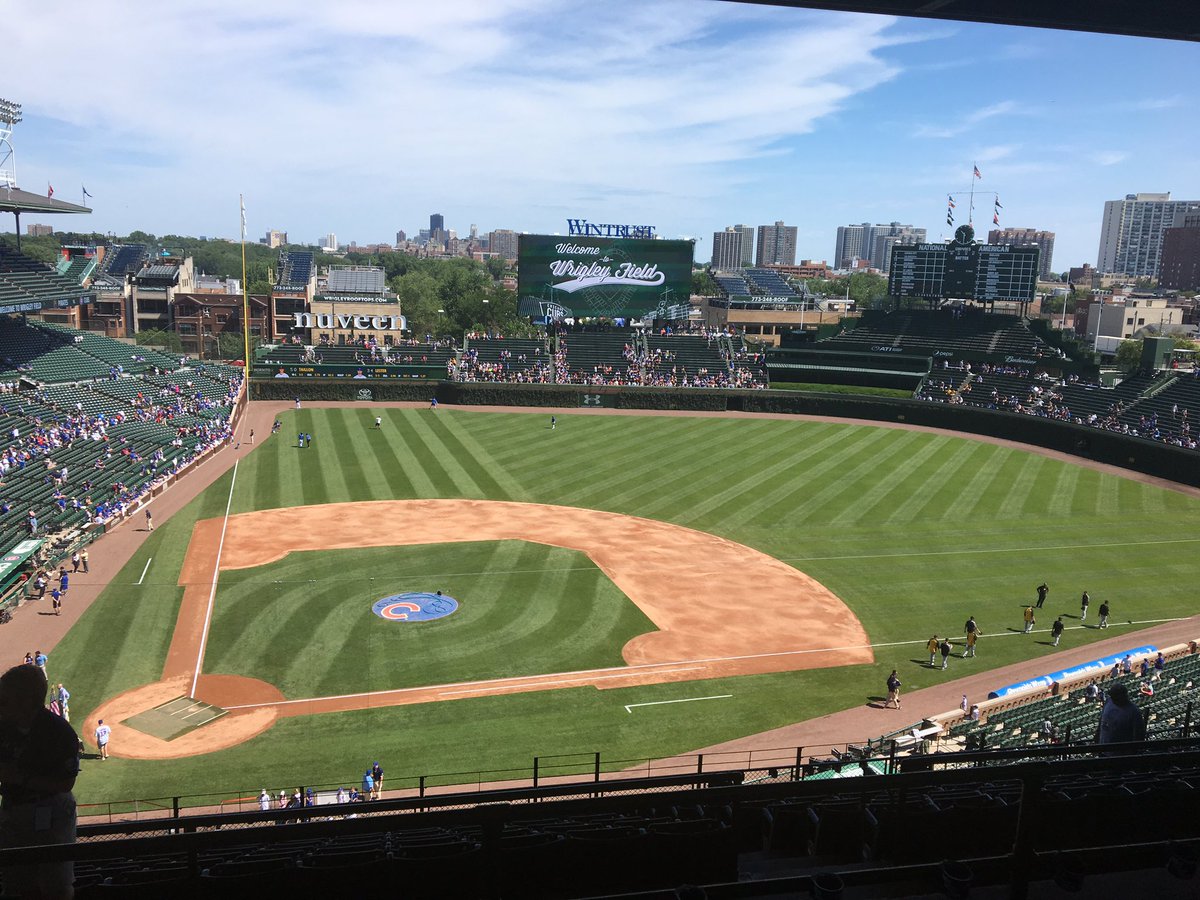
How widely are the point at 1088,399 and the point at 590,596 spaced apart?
49.6 metres

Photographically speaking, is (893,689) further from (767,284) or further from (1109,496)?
(767,284)

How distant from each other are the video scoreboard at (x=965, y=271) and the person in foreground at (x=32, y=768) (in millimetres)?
86836

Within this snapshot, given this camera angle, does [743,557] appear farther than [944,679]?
Yes

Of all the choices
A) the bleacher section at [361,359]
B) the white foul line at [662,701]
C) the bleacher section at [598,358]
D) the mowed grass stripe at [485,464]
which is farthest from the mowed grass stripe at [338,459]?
the white foul line at [662,701]

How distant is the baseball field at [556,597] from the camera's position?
23250 mm

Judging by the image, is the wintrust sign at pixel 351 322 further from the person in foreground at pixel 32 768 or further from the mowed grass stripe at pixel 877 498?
the person in foreground at pixel 32 768

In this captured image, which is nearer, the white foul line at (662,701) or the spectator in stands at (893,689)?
the white foul line at (662,701)

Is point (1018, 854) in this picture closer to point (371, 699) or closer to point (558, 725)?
point (558, 725)

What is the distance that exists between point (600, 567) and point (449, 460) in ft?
70.1

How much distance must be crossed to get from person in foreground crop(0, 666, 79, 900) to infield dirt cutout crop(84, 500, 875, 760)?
18.9 metres

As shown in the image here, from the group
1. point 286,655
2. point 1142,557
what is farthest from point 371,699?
point 1142,557

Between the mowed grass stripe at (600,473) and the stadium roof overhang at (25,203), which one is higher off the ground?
the stadium roof overhang at (25,203)

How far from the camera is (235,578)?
33.5 metres

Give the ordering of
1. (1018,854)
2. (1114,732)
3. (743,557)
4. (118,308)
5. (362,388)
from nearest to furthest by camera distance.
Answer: (1018,854) → (1114,732) → (743,557) → (362,388) → (118,308)
